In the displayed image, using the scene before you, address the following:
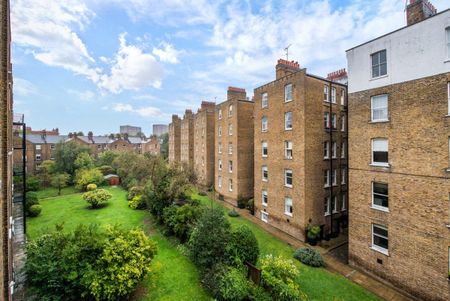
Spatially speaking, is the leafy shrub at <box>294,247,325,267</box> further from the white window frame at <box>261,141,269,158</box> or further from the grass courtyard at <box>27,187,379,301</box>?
the white window frame at <box>261,141,269,158</box>

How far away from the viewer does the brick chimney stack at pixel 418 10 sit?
1262 centimetres

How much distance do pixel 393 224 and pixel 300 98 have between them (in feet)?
36.2

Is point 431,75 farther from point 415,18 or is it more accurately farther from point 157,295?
point 157,295

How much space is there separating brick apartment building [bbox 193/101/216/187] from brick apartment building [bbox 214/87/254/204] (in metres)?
6.31

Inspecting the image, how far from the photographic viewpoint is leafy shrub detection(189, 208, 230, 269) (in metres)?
12.4

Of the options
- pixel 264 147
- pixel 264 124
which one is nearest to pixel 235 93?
pixel 264 124

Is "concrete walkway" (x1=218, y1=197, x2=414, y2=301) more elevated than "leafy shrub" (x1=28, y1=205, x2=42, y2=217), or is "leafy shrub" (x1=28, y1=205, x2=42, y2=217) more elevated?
"leafy shrub" (x1=28, y1=205, x2=42, y2=217)

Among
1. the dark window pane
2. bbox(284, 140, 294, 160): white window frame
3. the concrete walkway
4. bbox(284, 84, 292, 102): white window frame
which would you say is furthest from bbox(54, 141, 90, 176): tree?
the dark window pane

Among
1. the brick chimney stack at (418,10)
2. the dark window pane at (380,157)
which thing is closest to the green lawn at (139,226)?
the dark window pane at (380,157)

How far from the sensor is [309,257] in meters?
15.1

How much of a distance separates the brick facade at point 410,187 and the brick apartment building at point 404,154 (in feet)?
0.13

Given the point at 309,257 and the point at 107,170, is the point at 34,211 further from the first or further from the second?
the point at 309,257

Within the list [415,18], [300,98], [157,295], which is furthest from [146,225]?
[415,18]

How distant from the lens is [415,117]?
11.7m
